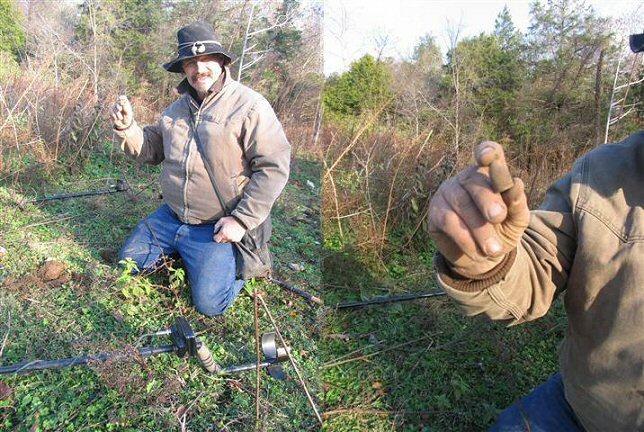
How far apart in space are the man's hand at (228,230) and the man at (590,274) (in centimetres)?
187

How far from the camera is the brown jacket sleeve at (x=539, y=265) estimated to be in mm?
1352

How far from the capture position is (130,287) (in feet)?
9.34

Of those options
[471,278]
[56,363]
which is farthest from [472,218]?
[56,363]

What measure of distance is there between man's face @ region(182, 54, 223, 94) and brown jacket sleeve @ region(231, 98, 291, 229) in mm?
350

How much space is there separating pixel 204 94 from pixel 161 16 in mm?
3462

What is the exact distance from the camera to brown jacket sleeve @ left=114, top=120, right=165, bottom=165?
325 cm

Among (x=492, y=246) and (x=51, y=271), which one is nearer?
(x=492, y=246)

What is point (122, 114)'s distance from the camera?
315 centimetres

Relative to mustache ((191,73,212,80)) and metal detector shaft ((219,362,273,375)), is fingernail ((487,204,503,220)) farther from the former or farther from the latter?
mustache ((191,73,212,80))

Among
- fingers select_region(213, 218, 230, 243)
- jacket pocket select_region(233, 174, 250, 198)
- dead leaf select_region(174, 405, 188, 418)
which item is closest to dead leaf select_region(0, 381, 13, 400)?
dead leaf select_region(174, 405, 188, 418)

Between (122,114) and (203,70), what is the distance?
25.9 inches

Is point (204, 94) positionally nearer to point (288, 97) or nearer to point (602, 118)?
point (602, 118)

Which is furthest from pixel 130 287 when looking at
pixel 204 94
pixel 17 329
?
pixel 204 94

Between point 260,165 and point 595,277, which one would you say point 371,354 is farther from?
point 595,277
